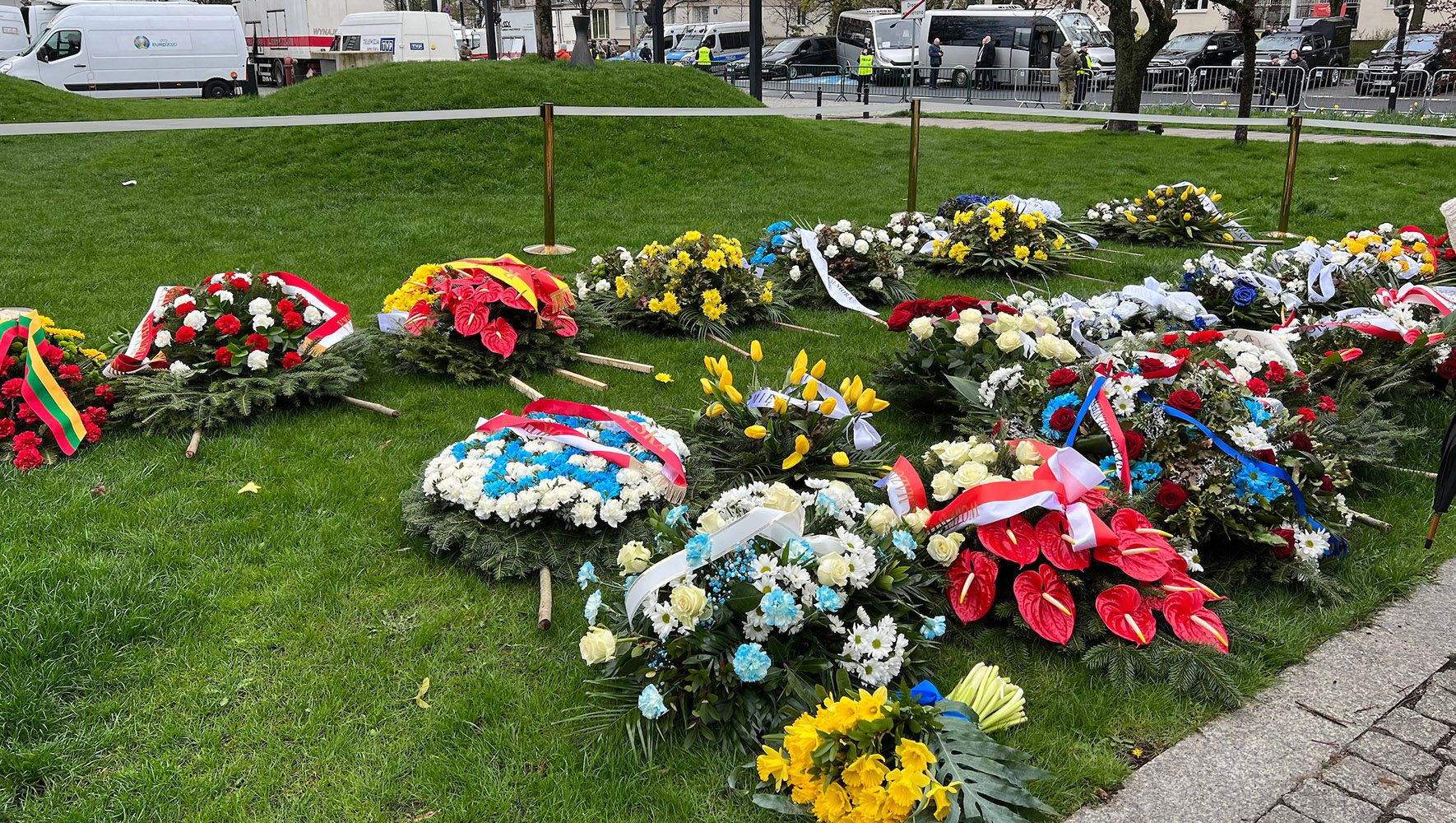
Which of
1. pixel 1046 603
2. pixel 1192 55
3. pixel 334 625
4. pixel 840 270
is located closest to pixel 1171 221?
pixel 840 270

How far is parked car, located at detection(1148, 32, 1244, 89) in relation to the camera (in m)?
29.0

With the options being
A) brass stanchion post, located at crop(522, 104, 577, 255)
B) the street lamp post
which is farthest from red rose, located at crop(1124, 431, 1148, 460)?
the street lamp post

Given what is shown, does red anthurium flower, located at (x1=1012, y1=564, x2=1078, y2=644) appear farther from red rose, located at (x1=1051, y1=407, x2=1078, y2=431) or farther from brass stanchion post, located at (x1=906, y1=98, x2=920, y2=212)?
brass stanchion post, located at (x1=906, y1=98, x2=920, y2=212)

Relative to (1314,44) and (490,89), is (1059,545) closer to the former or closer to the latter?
(490,89)

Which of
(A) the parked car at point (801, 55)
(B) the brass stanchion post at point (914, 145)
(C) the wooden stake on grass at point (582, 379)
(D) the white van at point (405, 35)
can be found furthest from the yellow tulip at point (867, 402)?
(D) the white van at point (405, 35)

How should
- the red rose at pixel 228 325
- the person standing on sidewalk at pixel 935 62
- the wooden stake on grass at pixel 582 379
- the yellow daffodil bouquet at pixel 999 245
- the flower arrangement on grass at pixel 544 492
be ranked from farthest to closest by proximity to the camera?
the person standing on sidewalk at pixel 935 62 < the yellow daffodil bouquet at pixel 999 245 < the wooden stake on grass at pixel 582 379 < the red rose at pixel 228 325 < the flower arrangement on grass at pixel 544 492

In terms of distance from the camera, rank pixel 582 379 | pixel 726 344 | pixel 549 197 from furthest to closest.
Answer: pixel 549 197 < pixel 726 344 < pixel 582 379

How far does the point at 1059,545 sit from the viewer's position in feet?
10.5

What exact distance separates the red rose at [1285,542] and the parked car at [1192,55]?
27.9 m

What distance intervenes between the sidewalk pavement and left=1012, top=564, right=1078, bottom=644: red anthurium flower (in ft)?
1.53

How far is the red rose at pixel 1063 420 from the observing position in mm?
3867

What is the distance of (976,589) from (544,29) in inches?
654

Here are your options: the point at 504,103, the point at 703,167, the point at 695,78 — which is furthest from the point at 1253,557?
the point at 695,78

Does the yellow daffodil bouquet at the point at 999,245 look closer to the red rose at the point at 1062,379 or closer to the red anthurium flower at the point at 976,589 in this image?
the red rose at the point at 1062,379
